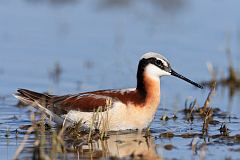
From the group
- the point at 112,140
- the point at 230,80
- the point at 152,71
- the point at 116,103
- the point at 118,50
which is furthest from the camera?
the point at 118,50

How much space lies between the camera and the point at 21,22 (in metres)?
19.6

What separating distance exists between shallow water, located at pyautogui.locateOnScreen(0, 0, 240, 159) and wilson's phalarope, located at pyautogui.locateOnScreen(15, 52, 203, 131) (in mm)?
334

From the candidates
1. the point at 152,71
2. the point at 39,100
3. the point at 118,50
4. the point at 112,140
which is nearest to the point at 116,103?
the point at 112,140

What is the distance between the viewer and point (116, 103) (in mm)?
11859

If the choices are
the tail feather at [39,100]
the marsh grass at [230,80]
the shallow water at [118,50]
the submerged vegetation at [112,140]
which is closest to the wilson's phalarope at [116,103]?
the tail feather at [39,100]

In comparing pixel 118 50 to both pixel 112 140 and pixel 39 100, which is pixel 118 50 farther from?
pixel 112 140

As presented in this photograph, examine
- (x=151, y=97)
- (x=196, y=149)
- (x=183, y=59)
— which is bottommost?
(x=196, y=149)

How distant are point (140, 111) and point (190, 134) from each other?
0.84m

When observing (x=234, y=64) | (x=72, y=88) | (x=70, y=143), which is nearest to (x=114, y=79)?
(x=72, y=88)

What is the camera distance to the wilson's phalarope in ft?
38.8

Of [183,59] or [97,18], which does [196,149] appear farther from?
[97,18]

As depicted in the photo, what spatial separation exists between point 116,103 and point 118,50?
19.3 ft

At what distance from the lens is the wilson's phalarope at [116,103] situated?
1183cm

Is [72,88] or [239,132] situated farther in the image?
[72,88]
